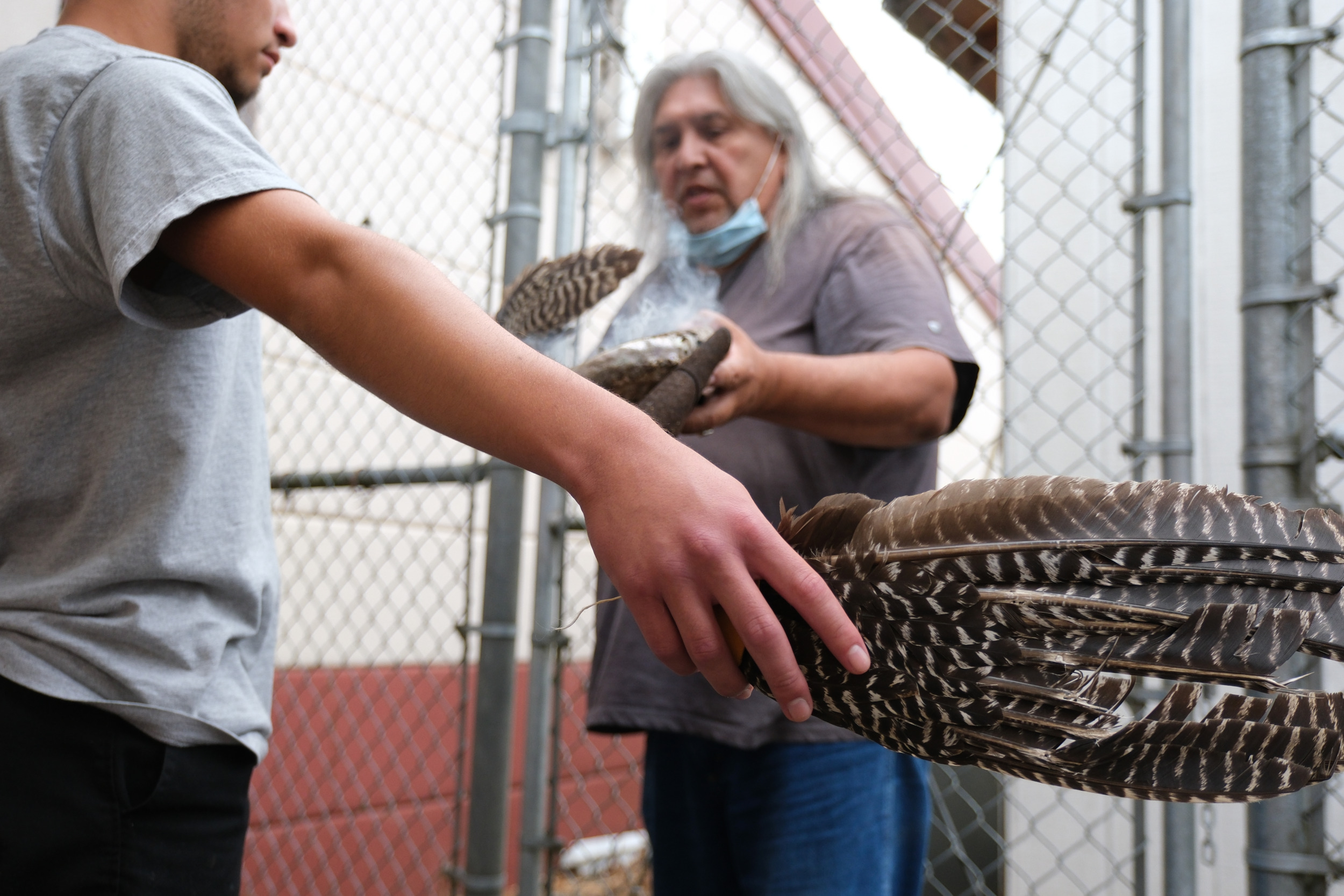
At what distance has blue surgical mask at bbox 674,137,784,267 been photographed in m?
1.71

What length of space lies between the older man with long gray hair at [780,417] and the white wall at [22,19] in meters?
1.99

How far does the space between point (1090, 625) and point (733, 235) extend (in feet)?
3.69

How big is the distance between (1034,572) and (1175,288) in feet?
3.59

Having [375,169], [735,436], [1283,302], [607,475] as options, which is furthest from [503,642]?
[375,169]

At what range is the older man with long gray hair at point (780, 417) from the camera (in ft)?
4.65

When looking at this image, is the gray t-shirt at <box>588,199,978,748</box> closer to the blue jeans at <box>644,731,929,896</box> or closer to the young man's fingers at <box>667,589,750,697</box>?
the blue jeans at <box>644,731,929,896</box>

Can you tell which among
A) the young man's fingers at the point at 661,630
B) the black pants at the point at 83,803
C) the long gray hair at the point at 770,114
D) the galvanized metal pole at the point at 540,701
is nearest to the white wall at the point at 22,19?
the long gray hair at the point at 770,114

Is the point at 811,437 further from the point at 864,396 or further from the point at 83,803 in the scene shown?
the point at 83,803

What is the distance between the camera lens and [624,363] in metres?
1.26

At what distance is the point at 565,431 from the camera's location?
690mm

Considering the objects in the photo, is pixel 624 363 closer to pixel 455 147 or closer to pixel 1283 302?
pixel 1283 302

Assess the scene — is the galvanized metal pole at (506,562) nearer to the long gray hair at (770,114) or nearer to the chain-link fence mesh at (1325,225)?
the long gray hair at (770,114)

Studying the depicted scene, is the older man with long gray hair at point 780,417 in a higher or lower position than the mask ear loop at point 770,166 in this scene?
lower

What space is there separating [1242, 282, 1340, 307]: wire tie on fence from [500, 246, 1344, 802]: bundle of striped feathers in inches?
35.4
